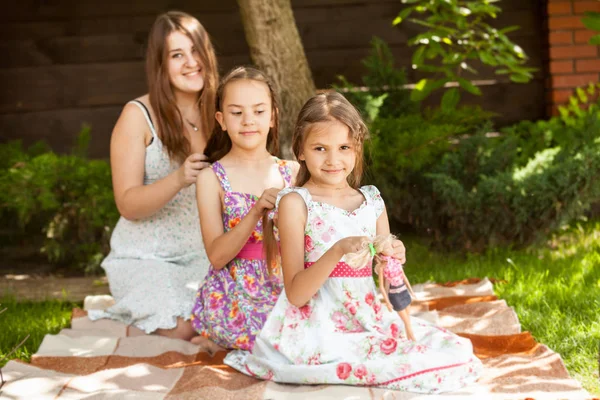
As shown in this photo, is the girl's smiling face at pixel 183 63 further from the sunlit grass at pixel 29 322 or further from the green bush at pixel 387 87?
the green bush at pixel 387 87

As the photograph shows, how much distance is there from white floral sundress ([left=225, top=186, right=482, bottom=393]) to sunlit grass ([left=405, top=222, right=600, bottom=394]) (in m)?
0.51

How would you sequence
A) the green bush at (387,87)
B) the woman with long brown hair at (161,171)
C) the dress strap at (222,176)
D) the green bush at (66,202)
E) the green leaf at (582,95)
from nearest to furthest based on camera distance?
the dress strap at (222,176) < the woman with long brown hair at (161,171) < the green bush at (66,202) < the green bush at (387,87) < the green leaf at (582,95)

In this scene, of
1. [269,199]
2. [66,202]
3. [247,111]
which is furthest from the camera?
[66,202]

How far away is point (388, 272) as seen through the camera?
2568mm

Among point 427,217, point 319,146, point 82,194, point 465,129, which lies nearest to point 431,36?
point 465,129

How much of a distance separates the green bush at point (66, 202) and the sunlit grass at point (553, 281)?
78.7 inches

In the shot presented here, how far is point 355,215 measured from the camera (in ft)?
9.24

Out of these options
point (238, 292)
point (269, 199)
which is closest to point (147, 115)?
point (238, 292)

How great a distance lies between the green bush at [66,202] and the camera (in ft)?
16.3

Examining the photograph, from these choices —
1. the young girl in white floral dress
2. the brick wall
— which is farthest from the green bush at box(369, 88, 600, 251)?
the young girl in white floral dress

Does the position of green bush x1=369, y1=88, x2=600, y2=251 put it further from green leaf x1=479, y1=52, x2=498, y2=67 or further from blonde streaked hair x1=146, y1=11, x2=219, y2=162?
blonde streaked hair x1=146, y1=11, x2=219, y2=162

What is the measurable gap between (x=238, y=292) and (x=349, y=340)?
2.33 feet

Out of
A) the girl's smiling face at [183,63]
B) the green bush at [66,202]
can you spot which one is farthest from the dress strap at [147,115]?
the green bush at [66,202]

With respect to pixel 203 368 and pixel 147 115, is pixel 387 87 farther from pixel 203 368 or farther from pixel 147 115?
pixel 203 368
